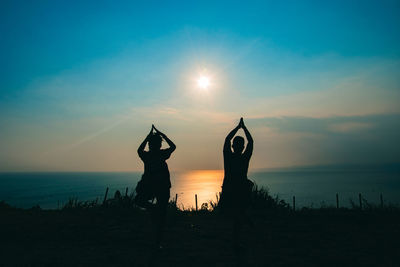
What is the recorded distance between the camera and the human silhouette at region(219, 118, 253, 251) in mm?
5098

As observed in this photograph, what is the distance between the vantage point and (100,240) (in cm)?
598

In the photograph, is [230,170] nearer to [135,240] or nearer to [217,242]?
[217,242]

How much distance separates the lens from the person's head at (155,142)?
5309 millimetres

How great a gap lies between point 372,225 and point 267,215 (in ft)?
10.3

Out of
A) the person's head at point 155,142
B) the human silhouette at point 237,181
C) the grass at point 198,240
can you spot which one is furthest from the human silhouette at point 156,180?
the human silhouette at point 237,181

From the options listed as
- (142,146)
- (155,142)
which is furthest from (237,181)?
(142,146)

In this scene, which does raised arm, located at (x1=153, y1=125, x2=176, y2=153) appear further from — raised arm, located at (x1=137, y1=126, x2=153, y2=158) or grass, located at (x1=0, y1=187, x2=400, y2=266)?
grass, located at (x1=0, y1=187, x2=400, y2=266)

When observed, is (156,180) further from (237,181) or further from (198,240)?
(198,240)

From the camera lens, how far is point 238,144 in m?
5.17

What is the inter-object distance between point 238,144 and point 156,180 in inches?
66.9

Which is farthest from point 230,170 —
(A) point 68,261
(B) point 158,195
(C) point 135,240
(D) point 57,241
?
(D) point 57,241

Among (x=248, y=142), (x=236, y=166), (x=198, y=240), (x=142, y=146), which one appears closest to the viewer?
(x=236, y=166)

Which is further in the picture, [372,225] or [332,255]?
[372,225]

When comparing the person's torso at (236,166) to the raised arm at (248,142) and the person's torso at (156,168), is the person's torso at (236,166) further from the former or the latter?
the person's torso at (156,168)
